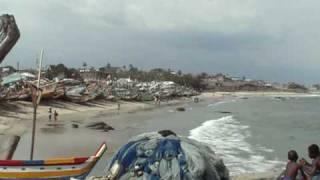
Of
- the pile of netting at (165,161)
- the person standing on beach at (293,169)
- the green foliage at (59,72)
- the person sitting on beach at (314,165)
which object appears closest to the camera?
the pile of netting at (165,161)

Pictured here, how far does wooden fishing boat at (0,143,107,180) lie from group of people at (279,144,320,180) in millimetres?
3452

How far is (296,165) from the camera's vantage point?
33.0ft

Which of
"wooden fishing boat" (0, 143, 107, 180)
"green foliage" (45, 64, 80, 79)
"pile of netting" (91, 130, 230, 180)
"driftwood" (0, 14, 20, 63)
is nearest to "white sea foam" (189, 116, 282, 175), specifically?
"wooden fishing boat" (0, 143, 107, 180)

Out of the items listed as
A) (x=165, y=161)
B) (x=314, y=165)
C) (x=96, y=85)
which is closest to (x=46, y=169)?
(x=165, y=161)

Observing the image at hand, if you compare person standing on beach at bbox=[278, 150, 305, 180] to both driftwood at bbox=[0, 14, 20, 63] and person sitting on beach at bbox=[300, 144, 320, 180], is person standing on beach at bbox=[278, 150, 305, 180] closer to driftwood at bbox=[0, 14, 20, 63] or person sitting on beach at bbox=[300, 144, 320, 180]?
person sitting on beach at bbox=[300, 144, 320, 180]

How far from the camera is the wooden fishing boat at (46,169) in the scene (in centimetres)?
987

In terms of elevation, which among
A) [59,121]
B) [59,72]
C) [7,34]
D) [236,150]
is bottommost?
[59,121]

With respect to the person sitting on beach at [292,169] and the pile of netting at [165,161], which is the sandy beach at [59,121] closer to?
the person sitting on beach at [292,169]

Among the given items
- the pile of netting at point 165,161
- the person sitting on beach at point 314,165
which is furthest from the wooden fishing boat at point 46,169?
the person sitting on beach at point 314,165

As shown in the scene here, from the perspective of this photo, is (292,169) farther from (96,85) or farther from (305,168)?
(96,85)

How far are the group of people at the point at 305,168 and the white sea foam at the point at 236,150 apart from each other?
9897 mm

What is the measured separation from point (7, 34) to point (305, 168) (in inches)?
225

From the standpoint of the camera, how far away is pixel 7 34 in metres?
10.3

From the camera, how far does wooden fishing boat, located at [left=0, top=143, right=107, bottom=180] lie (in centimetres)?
987
